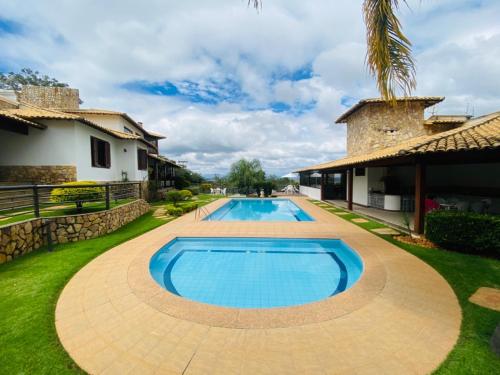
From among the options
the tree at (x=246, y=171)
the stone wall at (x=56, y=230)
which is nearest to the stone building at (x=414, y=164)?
the stone wall at (x=56, y=230)

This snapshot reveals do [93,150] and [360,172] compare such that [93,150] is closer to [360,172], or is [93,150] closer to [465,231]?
[465,231]

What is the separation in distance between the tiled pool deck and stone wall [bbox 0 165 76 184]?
914 centimetres

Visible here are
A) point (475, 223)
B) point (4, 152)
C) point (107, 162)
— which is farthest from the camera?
point (107, 162)

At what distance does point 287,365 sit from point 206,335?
1053mm

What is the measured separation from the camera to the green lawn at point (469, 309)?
7.50ft

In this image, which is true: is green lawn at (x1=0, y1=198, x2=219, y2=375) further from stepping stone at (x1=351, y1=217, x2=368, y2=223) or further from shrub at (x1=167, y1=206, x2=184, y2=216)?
stepping stone at (x1=351, y1=217, x2=368, y2=223)

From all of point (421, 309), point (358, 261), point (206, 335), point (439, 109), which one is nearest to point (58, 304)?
point (206, 335)

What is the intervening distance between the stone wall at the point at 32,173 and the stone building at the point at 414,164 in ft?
47.7

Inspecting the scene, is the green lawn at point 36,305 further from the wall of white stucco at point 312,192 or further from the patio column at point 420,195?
the wall of white stucco at point 312,192

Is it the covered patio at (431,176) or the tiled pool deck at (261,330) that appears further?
the covered patio at (431,176)

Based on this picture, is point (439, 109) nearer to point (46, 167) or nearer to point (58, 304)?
point (58, 304)

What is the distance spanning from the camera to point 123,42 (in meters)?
9.48

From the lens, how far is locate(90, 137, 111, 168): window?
12.7 metres

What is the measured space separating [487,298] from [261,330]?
3714 mm
